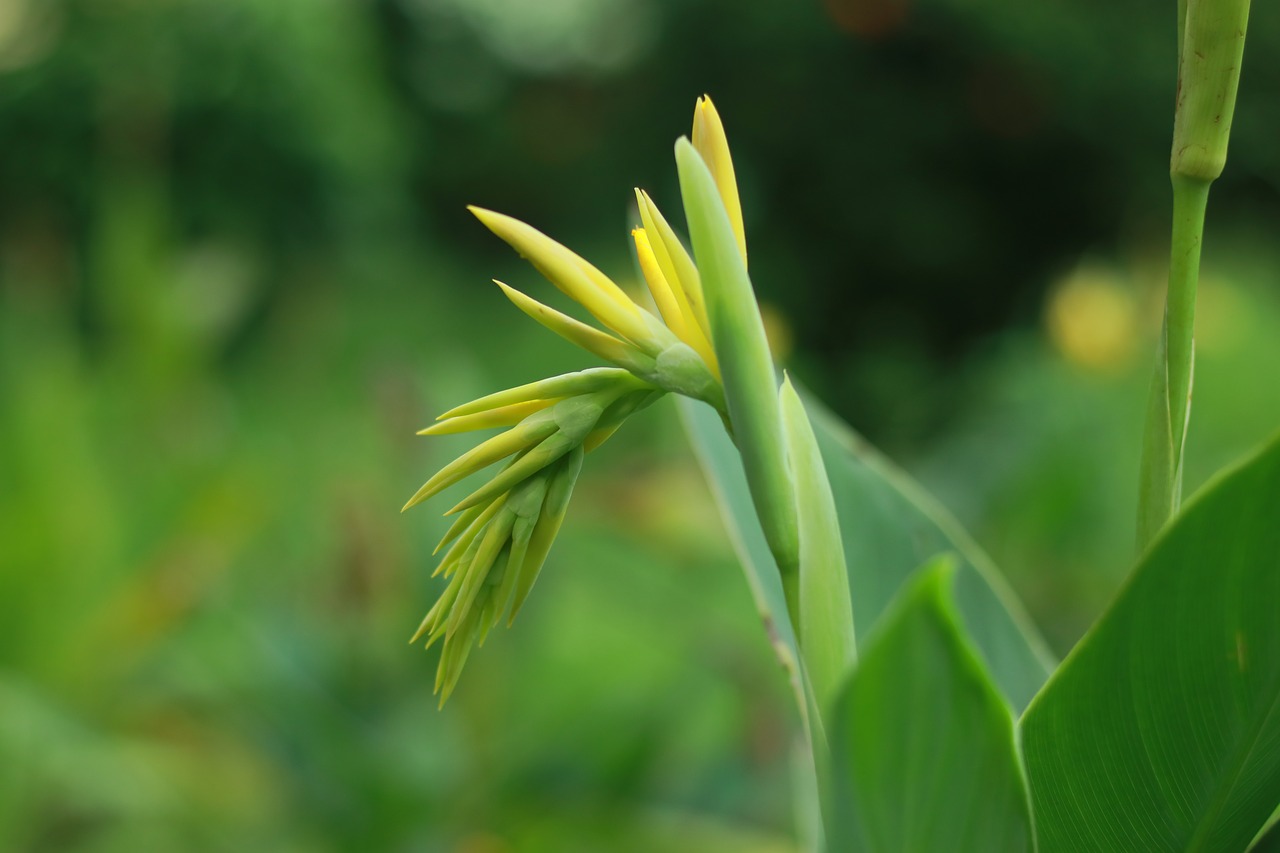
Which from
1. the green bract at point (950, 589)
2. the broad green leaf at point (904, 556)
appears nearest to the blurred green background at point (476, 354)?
the broad green leaf at point (904, 556)

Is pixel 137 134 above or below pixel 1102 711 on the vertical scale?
above

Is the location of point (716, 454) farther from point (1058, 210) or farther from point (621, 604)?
point (1058, 210)

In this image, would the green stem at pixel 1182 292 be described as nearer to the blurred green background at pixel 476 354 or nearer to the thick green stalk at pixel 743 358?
the thick green stalk at pixel 743 358

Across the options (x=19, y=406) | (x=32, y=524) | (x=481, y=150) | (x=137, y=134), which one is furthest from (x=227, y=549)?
(x=481, y=150)

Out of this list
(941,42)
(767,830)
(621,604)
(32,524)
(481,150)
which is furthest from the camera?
(481,150)

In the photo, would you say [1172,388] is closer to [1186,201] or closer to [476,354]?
[1186,201]

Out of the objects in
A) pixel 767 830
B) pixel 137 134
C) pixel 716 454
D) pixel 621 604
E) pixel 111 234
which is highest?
pixel 137 134

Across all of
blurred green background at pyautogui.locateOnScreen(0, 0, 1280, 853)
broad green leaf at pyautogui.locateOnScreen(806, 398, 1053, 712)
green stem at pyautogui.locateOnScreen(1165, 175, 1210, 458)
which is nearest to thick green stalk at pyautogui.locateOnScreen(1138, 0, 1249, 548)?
green stem at pyautogui.locateOnScreen(1165, 175, 1210, 458)
